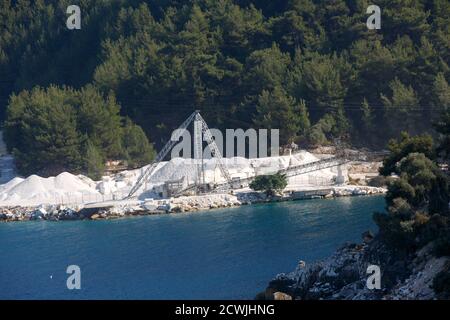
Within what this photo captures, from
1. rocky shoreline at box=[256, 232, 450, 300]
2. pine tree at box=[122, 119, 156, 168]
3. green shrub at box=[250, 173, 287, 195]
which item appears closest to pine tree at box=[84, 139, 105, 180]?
pine tree at box=[122, 119, 156, 168]

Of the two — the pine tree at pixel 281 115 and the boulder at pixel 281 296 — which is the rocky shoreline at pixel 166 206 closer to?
the pine tree at pixel 281 115

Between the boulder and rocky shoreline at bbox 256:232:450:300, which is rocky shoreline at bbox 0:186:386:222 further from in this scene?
the boulder

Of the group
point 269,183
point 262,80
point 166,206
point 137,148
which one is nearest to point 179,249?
point 166,206

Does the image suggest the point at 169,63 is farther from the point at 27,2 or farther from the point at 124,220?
the point at 27,2

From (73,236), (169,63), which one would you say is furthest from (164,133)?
(73,236)

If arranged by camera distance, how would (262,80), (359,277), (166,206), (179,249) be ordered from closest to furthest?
1. (359,277)
2. (179,249)
3. (166,206)
4. (262,80)

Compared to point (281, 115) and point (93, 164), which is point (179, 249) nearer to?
point (93, 164)

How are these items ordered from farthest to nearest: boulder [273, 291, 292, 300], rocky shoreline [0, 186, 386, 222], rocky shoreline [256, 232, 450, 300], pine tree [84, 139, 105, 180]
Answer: pine tree [84, 139, 105, 180], rocky shoreline [0, 186, 386, 222], boulder [273, 291, 292, 300], rocky shoreline [256, 232, 450, 300]
